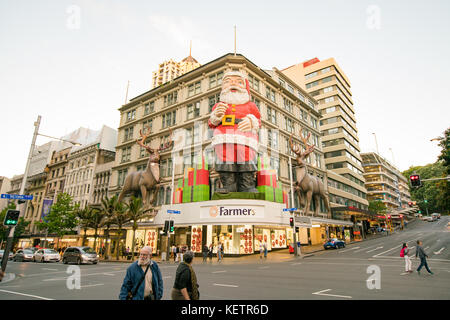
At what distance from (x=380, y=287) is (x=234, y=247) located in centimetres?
2021

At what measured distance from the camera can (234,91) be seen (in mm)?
28672

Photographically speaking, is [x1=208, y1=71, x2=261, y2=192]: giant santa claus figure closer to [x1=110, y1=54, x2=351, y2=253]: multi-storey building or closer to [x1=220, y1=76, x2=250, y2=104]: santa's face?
[x1=220, y1=76, x2=250, y2=104]: santa's face

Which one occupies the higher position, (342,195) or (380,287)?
(342,195)

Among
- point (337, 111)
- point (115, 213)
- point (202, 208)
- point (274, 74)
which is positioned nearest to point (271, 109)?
point (274, 74)

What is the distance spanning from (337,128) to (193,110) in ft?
130

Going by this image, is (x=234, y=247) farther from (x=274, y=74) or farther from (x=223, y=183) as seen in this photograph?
(x=274, y=74)

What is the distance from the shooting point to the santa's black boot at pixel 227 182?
28688 millimetres

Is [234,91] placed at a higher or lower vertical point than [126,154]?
higher

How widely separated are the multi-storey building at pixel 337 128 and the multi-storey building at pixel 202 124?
1265cm

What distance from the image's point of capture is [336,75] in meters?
67.0

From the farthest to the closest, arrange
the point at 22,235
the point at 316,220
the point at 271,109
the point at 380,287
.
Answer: the point at 22,235 < the point at 271,109 < the point at 316,220 < the point at 380,287

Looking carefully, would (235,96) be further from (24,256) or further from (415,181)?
(24,256)

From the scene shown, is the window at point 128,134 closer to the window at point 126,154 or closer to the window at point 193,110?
the window at point 126,154

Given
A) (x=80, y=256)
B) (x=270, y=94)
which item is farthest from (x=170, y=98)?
(x=80, y=256)
